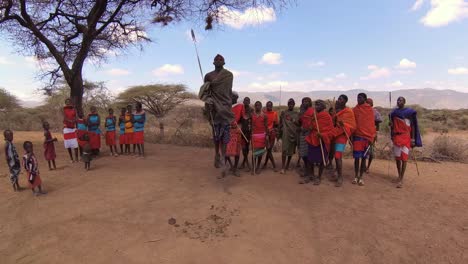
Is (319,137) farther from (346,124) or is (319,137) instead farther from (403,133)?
(403,133)

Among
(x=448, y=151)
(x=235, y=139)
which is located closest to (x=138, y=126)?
(x=235, y=139)

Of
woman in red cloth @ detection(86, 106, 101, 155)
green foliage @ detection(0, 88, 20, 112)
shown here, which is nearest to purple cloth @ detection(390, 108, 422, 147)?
woman in red cloth @ detection(86, 106, 101, 155)

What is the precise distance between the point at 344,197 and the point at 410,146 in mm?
1997

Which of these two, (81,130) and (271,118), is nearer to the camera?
(271,118)

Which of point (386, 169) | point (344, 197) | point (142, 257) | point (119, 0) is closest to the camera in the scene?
point (142, 257)

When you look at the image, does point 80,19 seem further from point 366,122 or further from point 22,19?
point 366,122

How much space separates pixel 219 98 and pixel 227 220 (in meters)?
2.35

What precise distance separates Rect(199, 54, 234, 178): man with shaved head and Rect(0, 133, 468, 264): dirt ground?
2.85 feet

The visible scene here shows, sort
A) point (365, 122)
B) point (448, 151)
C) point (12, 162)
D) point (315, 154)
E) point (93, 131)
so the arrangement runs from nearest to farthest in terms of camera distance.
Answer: point (12, 162), point (315, 154), point (365, 122), point (93, 131), point (448, 151)

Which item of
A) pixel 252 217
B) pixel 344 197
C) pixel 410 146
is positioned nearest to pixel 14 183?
pixel 252 217

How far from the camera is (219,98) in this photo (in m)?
5.90

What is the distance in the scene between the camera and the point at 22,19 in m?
8.76

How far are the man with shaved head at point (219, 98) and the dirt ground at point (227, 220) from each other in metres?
0.87

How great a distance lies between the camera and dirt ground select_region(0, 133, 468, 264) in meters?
3.70
